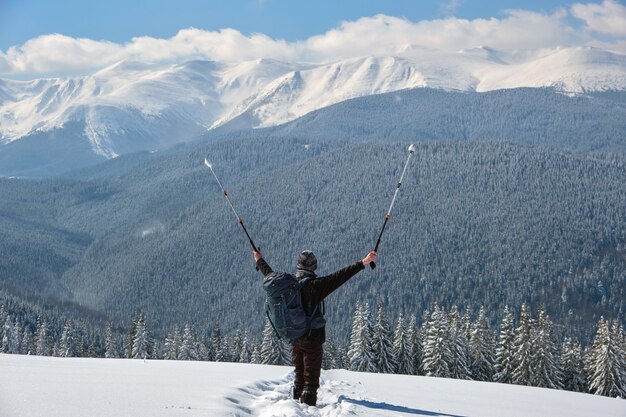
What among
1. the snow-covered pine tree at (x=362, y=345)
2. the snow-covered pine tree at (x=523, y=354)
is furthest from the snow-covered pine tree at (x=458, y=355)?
the snow-covered pine tree at (x=362, y=345)

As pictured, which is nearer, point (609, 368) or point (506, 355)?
point (609, 368)

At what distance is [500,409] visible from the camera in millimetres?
13000

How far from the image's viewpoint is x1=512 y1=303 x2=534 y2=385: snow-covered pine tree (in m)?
39.0

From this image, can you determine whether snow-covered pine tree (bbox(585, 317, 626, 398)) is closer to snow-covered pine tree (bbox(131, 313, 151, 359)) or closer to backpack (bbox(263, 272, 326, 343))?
backpack (bbox(263, 272, 326, 343))

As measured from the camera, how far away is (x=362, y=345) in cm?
4003

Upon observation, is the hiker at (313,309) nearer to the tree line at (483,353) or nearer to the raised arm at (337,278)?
the raised arm at (337,278)

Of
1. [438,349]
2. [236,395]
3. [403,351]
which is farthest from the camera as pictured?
[403,351]

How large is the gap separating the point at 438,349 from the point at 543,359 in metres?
6.49

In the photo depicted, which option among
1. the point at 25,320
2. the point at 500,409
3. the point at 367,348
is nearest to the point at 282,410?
the point at 500,409

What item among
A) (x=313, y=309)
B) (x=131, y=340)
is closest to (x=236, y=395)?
(x=313, y=309)

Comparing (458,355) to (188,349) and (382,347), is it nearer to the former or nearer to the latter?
(382,347)

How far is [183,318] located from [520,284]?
338 feet

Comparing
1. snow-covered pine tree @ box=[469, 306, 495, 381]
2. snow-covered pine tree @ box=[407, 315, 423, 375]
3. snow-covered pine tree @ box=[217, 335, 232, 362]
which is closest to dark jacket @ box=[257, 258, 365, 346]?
snow-covered pine tree @ box=[407, 315, 423, 375]

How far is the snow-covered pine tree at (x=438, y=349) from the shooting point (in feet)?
128
